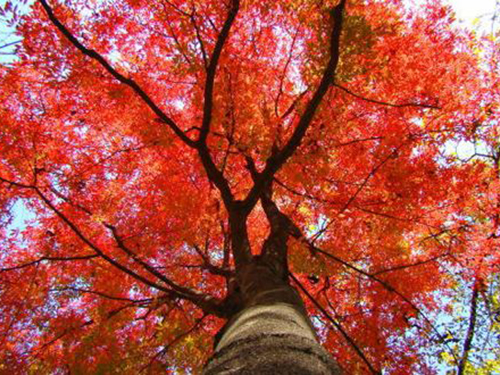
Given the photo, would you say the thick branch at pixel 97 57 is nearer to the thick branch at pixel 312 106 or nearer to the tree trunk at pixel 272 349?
the thick branch at pixel 312 106

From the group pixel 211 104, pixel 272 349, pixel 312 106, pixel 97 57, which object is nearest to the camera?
pixel 272 349

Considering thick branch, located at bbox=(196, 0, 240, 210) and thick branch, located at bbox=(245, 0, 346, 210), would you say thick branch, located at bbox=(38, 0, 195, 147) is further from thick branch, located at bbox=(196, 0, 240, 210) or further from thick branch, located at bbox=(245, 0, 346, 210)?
thick branch, located at bbox=(245, 0, 346, 210)

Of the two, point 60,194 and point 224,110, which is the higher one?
point 60,194

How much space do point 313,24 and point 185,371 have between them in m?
6.73

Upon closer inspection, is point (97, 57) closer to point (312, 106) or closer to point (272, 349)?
point (312, 106)

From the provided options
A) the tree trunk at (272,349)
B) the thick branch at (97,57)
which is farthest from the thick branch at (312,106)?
the tree trunk at (272,349)

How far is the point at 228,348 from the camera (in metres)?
1.79

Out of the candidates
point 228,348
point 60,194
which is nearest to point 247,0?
point 228,348

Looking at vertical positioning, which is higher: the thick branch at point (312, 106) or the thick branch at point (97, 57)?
the thick branch at point (97, 57)

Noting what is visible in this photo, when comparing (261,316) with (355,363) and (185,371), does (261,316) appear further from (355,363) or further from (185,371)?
(185,371)

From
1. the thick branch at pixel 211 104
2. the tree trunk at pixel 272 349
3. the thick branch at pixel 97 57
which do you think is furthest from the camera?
the thick branch at pixel 211 104

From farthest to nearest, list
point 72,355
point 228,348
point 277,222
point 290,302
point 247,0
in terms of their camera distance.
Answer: point 72,355, point 277,222, point 247,0, point 290,302, point 228,348

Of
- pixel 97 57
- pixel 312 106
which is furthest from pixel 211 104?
pixel 97 57

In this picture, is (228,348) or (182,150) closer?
(228,348)
